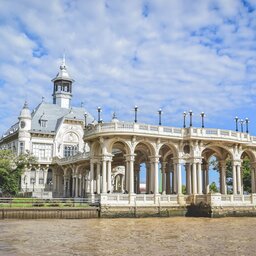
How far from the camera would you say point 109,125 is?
46.2 m

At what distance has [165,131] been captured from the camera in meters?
48.1

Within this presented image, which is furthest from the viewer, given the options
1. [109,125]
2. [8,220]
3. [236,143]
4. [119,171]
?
[119,171]

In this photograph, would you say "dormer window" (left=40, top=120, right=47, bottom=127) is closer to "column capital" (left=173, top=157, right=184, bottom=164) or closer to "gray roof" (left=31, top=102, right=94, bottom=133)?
"gray roof" (left=31, top=102, right=94, bottom=133)

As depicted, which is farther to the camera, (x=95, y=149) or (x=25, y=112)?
(x=25, y=112)

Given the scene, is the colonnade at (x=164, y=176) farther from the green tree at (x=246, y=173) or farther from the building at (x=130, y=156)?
the green tree at (x=246, y=173)

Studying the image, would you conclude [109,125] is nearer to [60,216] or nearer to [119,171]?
[60,216]

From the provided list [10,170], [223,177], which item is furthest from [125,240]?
[10,170]

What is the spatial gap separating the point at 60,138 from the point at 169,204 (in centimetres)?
3424

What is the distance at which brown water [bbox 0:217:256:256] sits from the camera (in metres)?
21.0

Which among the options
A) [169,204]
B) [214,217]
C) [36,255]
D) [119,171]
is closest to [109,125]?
[169,204]

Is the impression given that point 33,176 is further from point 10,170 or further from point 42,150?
point 10,170

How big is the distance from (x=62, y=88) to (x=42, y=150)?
15.5 meters

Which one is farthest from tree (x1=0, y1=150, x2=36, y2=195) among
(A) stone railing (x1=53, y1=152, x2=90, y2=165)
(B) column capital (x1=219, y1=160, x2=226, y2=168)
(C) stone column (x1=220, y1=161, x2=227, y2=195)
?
(C) stone column (x1=220, y1=161, x2=227, y2=195)

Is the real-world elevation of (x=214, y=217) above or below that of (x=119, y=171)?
below
